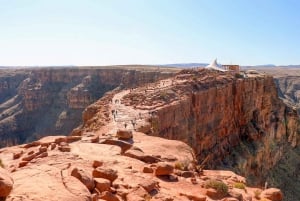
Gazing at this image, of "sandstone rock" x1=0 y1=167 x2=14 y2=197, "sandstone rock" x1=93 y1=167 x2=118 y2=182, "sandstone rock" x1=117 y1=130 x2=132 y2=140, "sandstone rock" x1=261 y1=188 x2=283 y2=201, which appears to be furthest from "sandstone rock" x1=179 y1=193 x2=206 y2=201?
"sandstone rock" x1=117 y1=130 x2=132 y2=140

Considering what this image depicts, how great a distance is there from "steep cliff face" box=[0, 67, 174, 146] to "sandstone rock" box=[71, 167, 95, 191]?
6908cm

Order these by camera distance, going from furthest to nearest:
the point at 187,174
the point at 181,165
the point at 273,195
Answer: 1. the point at 181,165
2. the point at 187,174
3. the point at 273,195

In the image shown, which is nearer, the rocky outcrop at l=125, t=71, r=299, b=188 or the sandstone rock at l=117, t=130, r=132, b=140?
the sandstone rock at l=117, t=130, r=132, b=140

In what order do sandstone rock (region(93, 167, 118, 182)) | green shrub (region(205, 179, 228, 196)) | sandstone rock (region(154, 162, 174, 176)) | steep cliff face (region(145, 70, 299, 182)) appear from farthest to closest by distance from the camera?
steep cliff face (region(145, 70, 299, 182)), sandstone rock (region(154, 162, 174, 176)), green shrub (region(205, 179, 228, 196)), sandstone rock (region(93, 167, 118, 182))

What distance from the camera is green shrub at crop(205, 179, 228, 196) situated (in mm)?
11632

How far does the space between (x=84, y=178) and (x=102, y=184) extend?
553mm

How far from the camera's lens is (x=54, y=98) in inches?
3979

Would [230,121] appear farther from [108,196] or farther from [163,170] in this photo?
[108,196]

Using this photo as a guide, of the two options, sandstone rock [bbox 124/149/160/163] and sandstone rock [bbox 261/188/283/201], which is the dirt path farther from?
sandstone rock [bbox 261/188/283/201]

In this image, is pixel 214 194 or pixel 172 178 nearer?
pixel 214 194

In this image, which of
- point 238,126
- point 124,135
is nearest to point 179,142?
point 124,135

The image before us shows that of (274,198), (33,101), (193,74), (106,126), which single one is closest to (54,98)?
(33,101)

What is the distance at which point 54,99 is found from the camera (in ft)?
332

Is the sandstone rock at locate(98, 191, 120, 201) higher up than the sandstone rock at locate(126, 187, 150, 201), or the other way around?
the sandstone rock at locate(98, 191, 120, 201)
